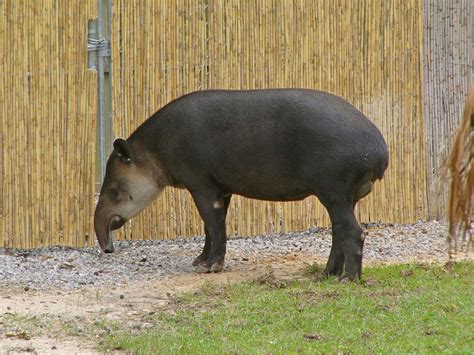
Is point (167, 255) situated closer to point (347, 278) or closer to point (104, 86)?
point (104, 86)

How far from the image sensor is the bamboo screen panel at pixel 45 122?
9.12 meters

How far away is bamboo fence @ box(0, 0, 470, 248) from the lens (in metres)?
9.16

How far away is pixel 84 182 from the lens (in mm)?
9328

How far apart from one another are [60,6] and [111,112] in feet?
3.94

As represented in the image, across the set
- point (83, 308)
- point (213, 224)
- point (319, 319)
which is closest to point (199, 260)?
point (213, 224)

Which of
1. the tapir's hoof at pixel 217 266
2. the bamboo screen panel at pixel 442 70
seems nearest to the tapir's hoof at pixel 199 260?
the tapir's hoof at pixel 217 266

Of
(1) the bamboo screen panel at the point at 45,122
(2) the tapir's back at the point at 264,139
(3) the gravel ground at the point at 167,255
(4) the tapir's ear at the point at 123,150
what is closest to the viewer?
(2) the tapir's back at the point at 264,139

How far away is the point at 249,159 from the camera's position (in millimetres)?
8297

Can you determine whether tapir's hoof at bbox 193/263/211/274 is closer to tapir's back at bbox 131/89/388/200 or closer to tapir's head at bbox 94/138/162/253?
tapir's back at bbox 131/89/388/200

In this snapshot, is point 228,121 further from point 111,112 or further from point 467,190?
point 467,190

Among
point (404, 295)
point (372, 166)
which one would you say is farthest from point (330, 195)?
point (404, 295)

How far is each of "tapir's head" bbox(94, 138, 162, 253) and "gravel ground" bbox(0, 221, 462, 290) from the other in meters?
0.34

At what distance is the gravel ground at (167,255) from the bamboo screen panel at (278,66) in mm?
166

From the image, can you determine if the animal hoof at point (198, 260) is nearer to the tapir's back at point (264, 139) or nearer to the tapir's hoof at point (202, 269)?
the tapir's hoof at point (202, 269)
